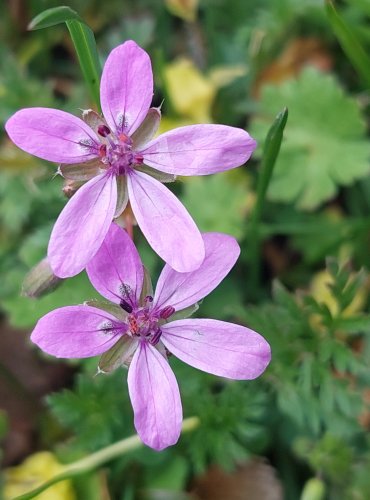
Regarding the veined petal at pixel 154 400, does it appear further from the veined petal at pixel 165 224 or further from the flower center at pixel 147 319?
the veined petal at pixel 165 224

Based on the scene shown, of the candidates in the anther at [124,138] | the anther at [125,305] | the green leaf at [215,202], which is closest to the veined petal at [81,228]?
the anther at [124,138]

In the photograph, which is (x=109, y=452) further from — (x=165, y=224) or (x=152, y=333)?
(x=165, y=224)

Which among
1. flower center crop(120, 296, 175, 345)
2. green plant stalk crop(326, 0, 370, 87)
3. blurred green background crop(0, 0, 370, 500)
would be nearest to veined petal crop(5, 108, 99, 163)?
flower center crop(120, 296, 175, 345)

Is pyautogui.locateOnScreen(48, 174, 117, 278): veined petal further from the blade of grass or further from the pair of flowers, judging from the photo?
the blade of grass

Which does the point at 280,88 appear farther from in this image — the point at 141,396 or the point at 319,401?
the point at 141,396

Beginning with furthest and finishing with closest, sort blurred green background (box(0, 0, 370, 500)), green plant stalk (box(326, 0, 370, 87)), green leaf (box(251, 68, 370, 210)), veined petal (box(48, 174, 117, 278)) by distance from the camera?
green leaf (box(251, 68, 370, 210))
blurred green background (box(0, 0, 370, 500))
green plant stalk (box(326, 0, 370, 87))
veined petal (box(48, 174, 117, 278))

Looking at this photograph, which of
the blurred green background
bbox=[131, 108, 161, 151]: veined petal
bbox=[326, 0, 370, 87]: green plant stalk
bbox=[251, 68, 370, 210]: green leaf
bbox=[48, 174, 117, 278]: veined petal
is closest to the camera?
bbox=[48, 174, 117, 278]: veined petal

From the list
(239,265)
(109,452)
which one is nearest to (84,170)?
(109,452)
